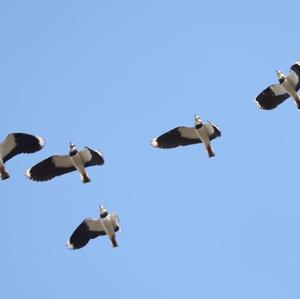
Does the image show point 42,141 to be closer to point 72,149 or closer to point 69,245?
point 72,149

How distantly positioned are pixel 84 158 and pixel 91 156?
8.8 inches

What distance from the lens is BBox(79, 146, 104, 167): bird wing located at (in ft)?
90.2

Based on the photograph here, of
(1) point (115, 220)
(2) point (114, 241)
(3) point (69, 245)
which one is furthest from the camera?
(3) point (69, 245)

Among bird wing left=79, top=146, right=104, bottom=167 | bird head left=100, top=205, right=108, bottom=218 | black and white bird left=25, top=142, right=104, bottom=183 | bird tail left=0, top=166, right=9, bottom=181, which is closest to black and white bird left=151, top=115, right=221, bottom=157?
bird wing left=79, top=146, right=104, bottom=167

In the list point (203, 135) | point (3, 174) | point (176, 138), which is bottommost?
point (203, 135)

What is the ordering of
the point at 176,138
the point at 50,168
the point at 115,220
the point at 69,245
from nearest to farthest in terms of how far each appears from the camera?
the point at 115,220
the point at 69,245
the point at 50,168
the point at 176,138

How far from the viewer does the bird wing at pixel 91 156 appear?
27.5 m

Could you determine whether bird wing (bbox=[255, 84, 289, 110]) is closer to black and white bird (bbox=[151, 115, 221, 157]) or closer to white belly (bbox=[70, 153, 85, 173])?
black and white bird (bbox=[151, 115, 221, 157])

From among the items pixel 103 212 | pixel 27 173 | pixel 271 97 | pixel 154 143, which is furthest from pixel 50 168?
pixel 271 97

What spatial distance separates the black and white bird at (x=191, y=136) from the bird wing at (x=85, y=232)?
3.05 meters

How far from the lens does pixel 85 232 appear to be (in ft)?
90.6

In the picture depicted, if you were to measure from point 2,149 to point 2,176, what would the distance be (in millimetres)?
972

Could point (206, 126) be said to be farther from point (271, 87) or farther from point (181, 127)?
point (271, 87)

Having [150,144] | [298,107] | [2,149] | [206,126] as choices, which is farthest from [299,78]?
[2,149]
